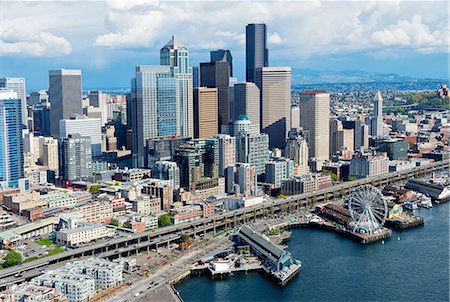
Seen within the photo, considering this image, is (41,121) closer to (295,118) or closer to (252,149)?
(295,118)

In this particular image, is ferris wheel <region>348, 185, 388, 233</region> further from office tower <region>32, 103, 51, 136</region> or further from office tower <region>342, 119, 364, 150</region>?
office tower <region>32, 103, 51, 136</region>

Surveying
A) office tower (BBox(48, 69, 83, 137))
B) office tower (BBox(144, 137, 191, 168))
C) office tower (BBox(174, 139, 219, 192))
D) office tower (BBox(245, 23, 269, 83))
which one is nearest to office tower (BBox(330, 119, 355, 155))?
office tower (BBox(144, 137, 191, 168))

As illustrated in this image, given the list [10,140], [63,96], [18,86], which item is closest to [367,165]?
[10,140]

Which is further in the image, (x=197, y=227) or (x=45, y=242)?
(x=197, y=227)

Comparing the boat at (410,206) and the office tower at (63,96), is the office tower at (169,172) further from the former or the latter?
the office tower at (63,96)

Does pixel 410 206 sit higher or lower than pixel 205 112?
lower

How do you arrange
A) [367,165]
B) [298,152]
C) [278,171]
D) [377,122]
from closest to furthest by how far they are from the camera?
[278,171]
[367,165]
[298,152]
[377,122]
